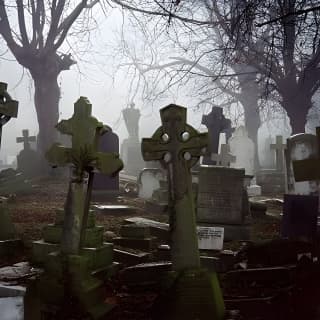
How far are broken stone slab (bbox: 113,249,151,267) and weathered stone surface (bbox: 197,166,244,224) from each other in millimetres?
2331

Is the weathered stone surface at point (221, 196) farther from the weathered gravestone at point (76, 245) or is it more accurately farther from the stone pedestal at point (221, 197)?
the weathered gravestone at point (76, 245)

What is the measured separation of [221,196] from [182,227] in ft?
12.0

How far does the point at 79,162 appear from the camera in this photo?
386cm

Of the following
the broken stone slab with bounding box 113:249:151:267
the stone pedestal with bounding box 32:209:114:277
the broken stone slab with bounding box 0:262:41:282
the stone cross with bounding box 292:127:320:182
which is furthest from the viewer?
the stone cross with bounding box 292:127:320:182

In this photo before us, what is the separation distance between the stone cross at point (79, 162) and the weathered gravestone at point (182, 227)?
428mm

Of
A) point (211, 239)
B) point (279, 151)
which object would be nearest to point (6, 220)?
point (211, 239)

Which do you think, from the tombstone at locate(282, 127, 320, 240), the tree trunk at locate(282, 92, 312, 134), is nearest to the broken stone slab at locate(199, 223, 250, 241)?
the tombstone at locate(282, 127, 320, 240)

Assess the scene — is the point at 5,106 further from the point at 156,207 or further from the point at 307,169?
the point at 156,207

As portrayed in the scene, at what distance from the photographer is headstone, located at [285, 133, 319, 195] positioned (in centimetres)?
866

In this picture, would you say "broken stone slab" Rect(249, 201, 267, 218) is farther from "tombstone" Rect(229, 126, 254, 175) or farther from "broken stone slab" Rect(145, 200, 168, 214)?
"tombstone" Rect(229, 126, 254, 175)

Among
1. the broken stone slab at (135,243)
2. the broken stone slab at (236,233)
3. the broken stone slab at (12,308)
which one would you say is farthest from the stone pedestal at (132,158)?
the broken stone slab at (12,308)

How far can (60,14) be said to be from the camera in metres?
15.0

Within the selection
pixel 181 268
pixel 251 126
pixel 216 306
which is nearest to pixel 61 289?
pixel 181 268

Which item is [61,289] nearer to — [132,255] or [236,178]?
[132,255]
